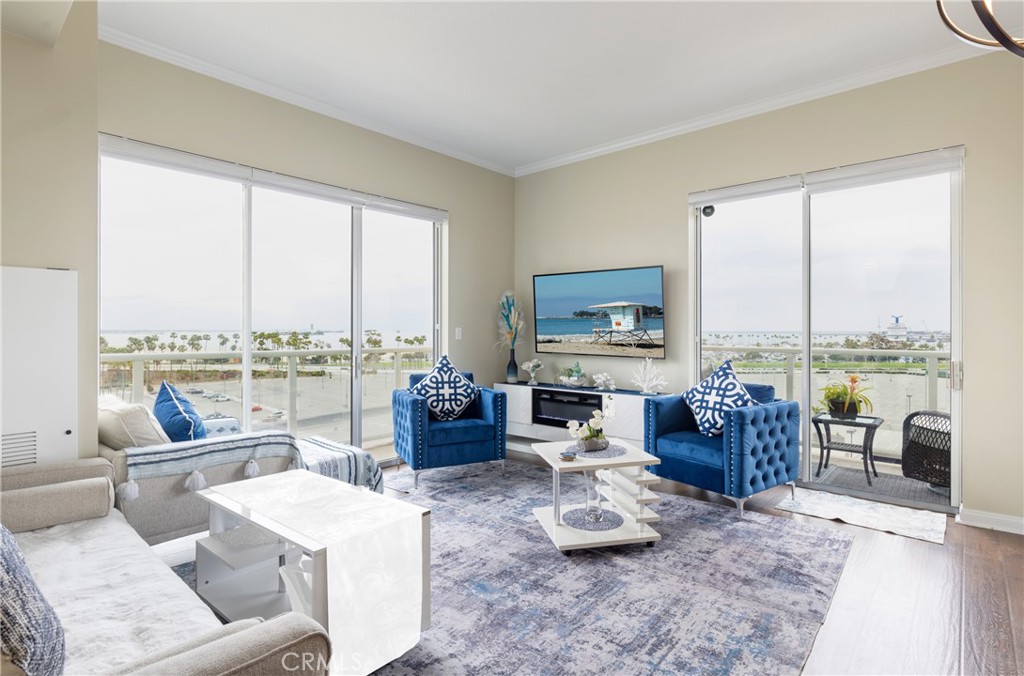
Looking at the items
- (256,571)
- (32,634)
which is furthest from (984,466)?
(32,634)

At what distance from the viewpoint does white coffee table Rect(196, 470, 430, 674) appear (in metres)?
1.68

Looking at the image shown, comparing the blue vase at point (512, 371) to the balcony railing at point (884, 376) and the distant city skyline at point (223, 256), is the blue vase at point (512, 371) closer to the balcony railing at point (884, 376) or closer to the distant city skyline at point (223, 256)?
the distant city skyline at point (223, 256)

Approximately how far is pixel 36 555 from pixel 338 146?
11.1ft

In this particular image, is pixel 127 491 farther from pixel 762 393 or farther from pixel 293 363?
pixel 762 393

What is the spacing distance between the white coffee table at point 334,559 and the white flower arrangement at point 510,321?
3.29 metres

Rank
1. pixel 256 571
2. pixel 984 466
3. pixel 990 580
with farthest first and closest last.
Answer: pixel 984 466
pixel 990 580
pixel 256 571

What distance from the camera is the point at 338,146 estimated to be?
4.29 m

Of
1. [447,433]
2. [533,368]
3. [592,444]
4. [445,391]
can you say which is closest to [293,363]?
[445,391]

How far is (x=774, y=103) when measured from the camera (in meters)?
4.05

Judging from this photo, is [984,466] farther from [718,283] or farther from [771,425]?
[718,283]

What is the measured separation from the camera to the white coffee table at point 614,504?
2.83 m

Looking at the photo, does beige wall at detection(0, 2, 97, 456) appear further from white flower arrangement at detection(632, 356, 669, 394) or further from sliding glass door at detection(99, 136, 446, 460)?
white flower arrangement at detection(632, 356, 669, 394)

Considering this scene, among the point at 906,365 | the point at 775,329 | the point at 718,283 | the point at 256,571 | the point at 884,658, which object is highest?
the point at 718,283

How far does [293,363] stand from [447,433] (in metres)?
1.29
